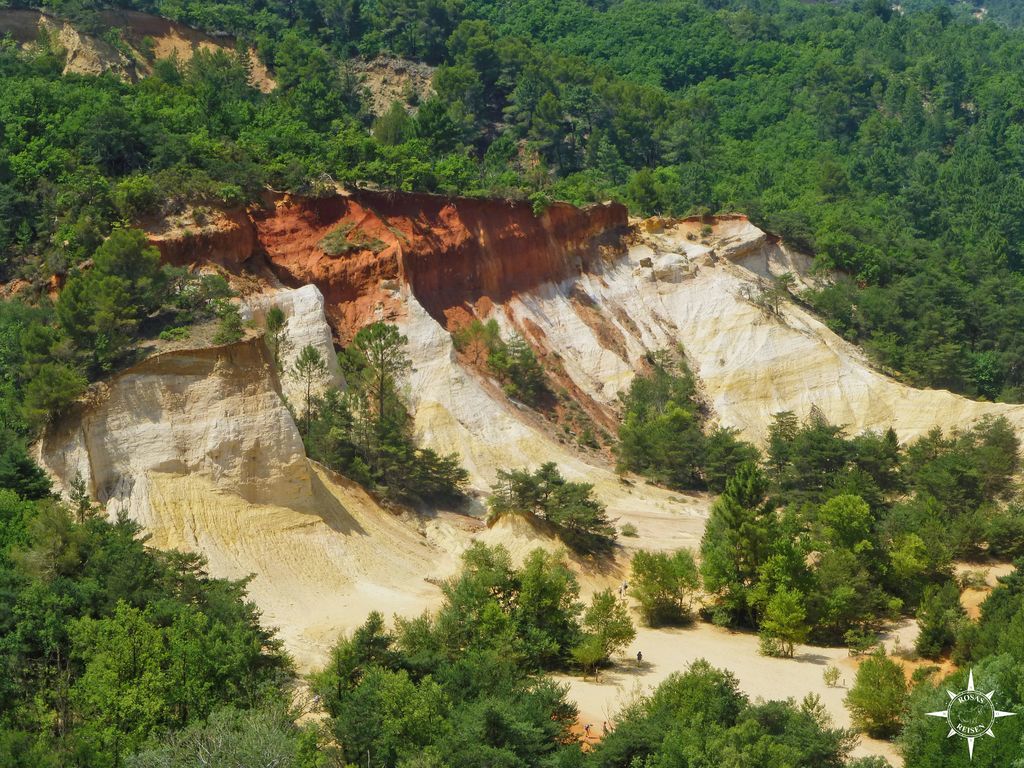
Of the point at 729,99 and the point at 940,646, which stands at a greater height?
the point at 729,99

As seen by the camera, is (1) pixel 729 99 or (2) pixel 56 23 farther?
(1) pixel 729 99

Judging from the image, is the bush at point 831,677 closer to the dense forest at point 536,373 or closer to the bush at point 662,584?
the dense forest at point 536,373

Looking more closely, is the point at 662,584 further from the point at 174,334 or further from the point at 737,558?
the point at 174,334

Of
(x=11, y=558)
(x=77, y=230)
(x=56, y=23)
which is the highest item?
(x=56, y=23)

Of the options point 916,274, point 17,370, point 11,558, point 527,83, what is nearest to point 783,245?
point 916,274

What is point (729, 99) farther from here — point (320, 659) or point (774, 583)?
point (320, 659)

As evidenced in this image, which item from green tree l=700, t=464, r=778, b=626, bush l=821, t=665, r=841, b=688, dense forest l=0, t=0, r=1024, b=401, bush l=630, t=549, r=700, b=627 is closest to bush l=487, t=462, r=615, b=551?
bush l=630, t=549, r=700, b=627

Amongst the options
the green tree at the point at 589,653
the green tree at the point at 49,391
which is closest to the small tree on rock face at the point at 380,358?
the green tree at the point at 49,391
